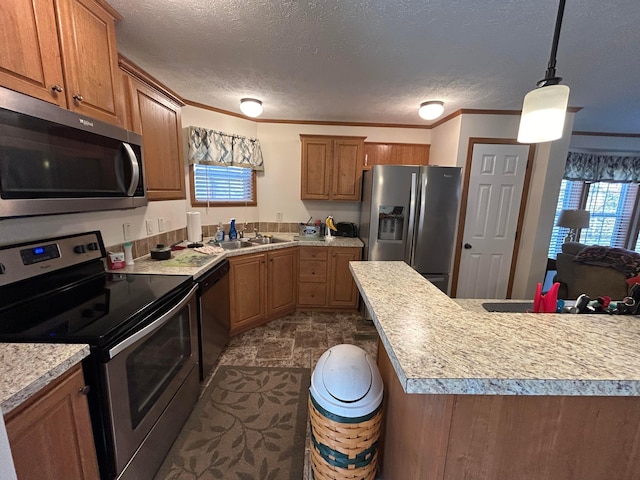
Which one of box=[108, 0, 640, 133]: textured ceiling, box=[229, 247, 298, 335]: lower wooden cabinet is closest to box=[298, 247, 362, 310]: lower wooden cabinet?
box=[229, 247, 298, 335]: lower wooden cabinet

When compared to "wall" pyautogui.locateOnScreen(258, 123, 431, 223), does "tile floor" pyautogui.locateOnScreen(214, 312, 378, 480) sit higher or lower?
lower

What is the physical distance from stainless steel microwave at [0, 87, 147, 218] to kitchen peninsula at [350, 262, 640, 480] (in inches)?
54.8

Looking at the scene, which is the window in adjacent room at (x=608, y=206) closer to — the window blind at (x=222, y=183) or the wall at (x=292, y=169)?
the wall at (x=292, y=169)

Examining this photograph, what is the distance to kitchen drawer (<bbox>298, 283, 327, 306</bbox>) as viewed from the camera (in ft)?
10.6

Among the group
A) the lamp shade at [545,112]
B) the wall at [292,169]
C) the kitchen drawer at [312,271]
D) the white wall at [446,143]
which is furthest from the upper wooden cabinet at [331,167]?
the lamp shade at [545,112]

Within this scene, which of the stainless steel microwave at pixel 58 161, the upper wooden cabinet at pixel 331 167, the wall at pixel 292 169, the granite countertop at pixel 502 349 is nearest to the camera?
the granite countertop at pixel 502 349

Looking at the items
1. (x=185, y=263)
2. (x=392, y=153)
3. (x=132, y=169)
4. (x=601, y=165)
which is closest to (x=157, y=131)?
(x=132, y=169)

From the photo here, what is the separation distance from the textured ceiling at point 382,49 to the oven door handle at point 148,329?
1.59m

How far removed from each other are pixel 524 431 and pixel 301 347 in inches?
80.4

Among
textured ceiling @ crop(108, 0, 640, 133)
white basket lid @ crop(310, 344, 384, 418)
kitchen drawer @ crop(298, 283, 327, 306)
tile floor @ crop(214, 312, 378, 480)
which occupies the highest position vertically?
textured ceiling @ crop(108, 0, 640, 133)

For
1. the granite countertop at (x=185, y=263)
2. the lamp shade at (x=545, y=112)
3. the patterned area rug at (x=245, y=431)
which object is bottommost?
the patterned area rug at (x=245, y=431)

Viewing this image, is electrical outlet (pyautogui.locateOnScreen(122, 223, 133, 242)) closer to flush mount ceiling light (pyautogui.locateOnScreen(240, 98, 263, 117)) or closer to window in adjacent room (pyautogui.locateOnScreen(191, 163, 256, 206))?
window in adjacent room (pyautogui.locateOnScreen(191, 163, 256, 206))

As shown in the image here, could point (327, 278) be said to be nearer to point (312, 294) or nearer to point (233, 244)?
point (312, 294)

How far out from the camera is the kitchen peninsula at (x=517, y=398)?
23.0 inches
